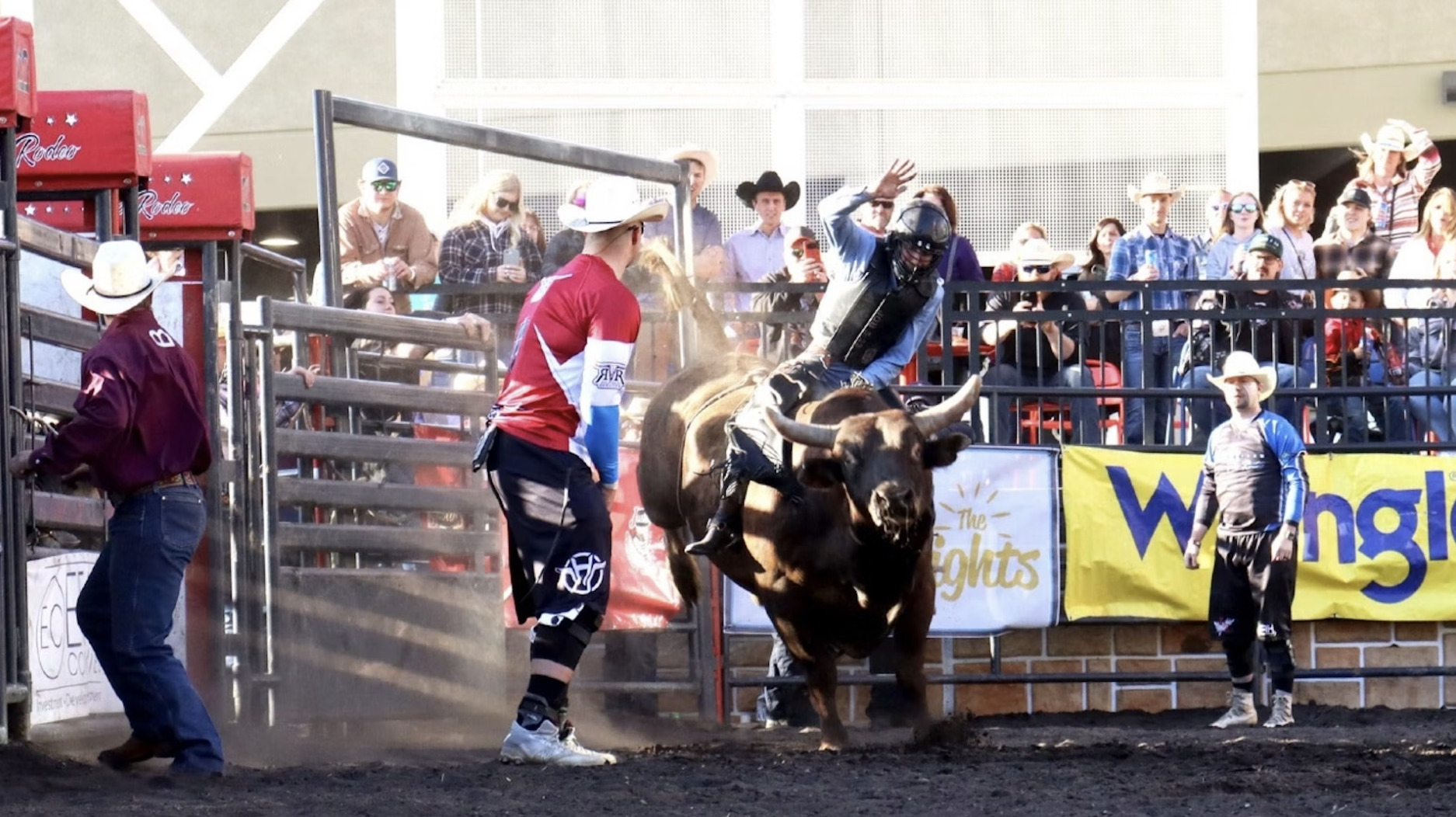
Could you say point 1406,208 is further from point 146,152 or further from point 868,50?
point 146,152

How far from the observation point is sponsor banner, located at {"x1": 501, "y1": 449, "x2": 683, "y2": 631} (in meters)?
10.9

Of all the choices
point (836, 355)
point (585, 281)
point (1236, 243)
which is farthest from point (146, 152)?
point (1236, 243)

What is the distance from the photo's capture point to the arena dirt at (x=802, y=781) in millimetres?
6242

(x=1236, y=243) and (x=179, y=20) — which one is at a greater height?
(x=179, y=20)

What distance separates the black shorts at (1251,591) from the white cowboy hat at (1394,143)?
3.95m

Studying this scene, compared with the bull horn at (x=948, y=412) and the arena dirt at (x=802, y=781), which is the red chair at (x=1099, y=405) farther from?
the bull horn at (x=948, y=412)

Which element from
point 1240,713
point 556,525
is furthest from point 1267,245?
point 556,525

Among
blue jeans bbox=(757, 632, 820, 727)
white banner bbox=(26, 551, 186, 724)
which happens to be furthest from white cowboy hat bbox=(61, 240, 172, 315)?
blue jeans bbox=(757, 632, 820, 727)

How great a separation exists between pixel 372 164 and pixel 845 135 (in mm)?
6003

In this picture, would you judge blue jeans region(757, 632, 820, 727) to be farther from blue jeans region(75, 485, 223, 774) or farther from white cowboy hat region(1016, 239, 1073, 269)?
blue jeans region(75, 485, 223, 774)

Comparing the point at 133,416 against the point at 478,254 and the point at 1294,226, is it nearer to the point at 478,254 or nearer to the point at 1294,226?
the point at 478,254

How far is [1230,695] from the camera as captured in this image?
11.5m

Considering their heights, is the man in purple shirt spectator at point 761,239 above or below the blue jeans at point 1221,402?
above

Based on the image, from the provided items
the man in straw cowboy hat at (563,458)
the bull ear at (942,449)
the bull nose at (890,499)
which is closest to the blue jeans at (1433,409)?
the bull ear at (942,449)
